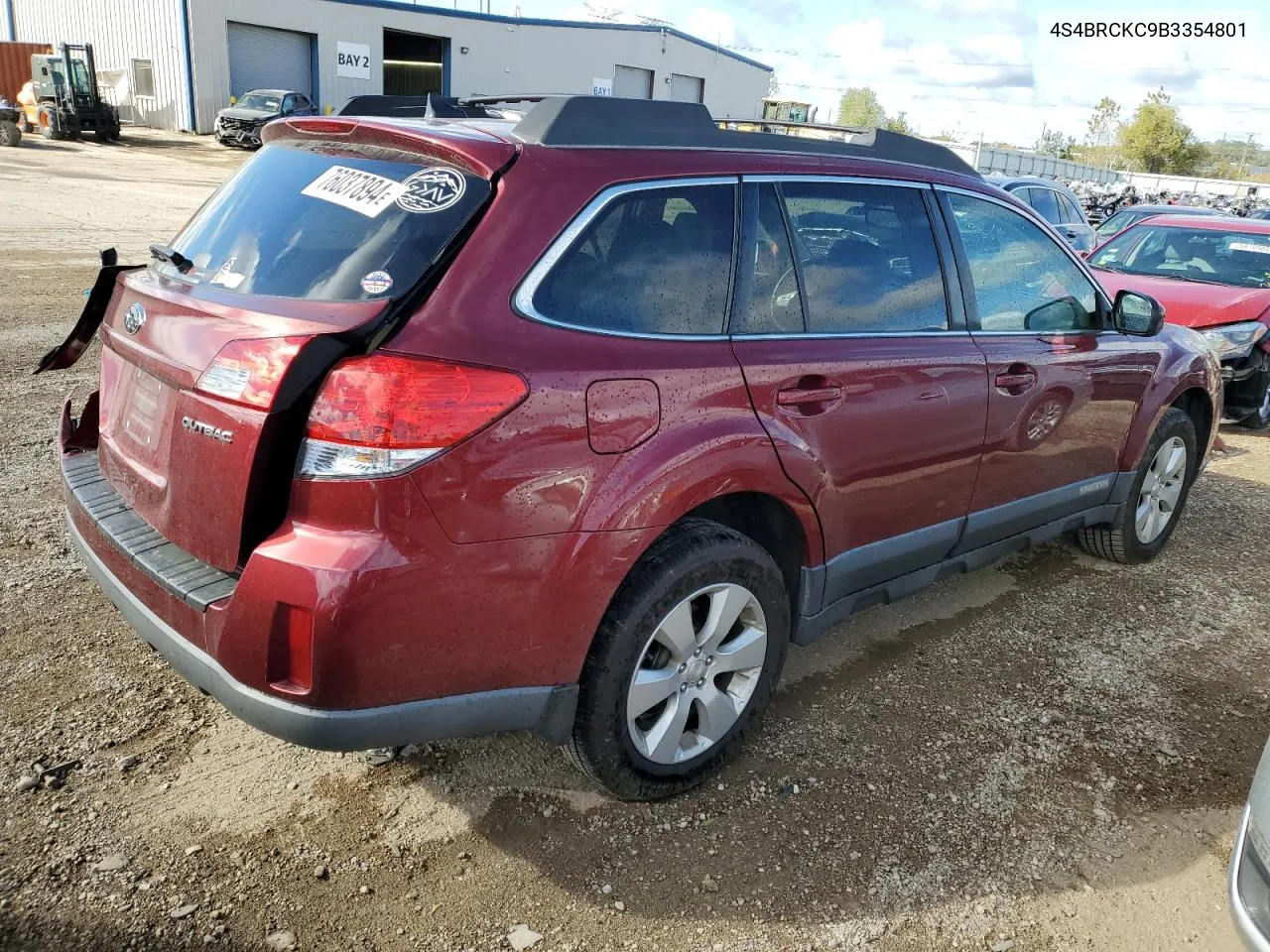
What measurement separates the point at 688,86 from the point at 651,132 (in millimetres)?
48592

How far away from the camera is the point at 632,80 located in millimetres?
44938

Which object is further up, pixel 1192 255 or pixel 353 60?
pixel 353 60

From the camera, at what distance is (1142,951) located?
2465mm

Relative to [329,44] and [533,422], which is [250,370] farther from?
[329,44]

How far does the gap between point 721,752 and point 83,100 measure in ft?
105

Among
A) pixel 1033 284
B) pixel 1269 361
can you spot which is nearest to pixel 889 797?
pixel 1033 284

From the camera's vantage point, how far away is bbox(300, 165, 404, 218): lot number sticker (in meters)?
2.40

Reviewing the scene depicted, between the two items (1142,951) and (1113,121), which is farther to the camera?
(1113,121)

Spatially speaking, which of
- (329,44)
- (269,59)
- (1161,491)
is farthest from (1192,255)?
(329,44)

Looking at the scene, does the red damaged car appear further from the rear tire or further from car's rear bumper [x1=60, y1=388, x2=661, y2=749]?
car's rear bumper [x1=60, y1=388, x2=661, y2=749]

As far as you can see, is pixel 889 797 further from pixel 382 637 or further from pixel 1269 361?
pixel 1269 361

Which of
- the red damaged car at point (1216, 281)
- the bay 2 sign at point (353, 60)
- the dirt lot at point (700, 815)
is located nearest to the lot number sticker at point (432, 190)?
the dirt lot at point (700, 815)

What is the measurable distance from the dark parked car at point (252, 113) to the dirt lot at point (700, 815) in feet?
92.6

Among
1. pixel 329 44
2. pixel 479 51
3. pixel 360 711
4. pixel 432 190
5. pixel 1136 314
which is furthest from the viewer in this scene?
pixel 479 51
